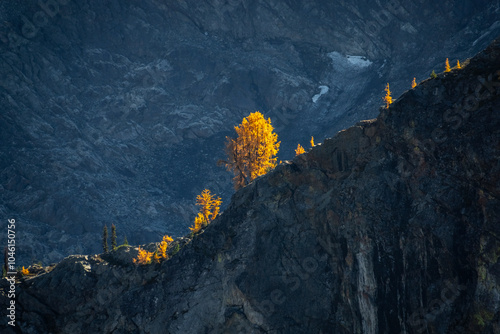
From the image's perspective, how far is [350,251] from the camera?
41.2 m

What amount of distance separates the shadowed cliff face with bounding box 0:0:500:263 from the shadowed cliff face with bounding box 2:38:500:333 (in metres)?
43.8

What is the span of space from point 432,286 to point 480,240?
478cm

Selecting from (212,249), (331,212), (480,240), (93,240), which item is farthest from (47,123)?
(480,240)

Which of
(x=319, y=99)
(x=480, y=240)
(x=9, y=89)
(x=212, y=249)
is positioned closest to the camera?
(x=480, y=240)

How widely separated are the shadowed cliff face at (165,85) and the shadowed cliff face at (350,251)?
144ft

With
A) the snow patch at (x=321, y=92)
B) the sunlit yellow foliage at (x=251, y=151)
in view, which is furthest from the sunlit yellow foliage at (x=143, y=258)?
the snow patch at (x=321, y=92)

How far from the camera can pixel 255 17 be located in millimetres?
121812

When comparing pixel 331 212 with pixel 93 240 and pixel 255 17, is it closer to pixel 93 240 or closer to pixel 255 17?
pixel 93 240

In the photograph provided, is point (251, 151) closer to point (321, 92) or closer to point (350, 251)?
point (350, 251)

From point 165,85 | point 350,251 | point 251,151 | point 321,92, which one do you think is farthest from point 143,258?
point 321,92

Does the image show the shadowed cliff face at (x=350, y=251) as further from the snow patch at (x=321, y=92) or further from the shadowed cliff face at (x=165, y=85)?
the snow patch at (x=321, y=92)

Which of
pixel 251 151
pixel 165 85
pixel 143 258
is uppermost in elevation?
pixel 165 85

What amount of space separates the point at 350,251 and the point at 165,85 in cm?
8431

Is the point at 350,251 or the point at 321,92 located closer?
the point at 350,251
